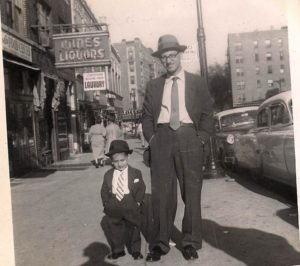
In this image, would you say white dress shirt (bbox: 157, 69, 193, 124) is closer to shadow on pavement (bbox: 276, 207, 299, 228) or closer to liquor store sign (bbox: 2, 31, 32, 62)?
shadow on pavement (bbox: 276, 207, 299, 228)

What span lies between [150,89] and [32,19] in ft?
16.4

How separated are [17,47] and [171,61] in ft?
13.2

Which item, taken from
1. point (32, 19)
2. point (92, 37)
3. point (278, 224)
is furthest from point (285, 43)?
point (32, 19)

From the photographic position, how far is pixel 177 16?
12.5 ft

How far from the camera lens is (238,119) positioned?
7.74 metres

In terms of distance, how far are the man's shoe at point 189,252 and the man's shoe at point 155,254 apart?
166 mm

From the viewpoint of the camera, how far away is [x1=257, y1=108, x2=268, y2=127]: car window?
5.28 metres

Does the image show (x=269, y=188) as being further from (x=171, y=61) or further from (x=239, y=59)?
(x=171, y=61)

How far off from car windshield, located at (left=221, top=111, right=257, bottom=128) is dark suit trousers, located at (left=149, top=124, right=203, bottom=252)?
4.68m

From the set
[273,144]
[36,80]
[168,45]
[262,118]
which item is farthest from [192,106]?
[36,80]

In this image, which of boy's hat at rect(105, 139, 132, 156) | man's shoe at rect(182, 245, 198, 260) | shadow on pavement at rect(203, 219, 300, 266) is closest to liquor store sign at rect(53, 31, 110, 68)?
boy's hat at rect(105, 139, 132, 156)

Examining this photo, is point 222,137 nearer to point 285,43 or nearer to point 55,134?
point 55,134

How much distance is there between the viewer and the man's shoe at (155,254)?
3.08 metres

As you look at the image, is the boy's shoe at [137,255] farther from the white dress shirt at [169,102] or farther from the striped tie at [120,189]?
the white dress shirt at [169,102]
